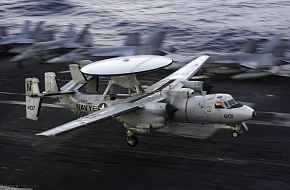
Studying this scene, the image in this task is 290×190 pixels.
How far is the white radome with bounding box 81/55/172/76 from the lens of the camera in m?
27.1

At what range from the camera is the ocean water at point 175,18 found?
78562 mm

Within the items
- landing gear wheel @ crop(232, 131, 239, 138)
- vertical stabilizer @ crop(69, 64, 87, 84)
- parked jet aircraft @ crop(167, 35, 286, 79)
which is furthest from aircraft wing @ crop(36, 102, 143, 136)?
parked jet aircraft @ crop(167, 35, 286, 79)

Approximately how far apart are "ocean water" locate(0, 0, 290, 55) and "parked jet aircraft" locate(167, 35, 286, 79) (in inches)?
743

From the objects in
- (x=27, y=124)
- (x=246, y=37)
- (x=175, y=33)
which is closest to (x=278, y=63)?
(x=27, y=124)

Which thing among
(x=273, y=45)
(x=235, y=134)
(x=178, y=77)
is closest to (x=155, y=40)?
(x=273, y=45)

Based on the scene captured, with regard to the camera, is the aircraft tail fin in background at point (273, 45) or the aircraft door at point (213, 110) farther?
the aircraft tail fin in background at point (273, 45)

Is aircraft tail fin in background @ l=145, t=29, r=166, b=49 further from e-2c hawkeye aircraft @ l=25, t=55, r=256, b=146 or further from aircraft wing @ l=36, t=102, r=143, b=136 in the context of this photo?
aircraft wing @ l=36, t=102, r=143, b=136

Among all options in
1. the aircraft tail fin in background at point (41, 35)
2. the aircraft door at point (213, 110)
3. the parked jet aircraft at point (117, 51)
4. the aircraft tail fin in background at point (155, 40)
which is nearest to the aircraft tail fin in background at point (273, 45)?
Result: the parked jet aircraft at point (117, 51)

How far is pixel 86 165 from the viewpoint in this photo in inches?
1076

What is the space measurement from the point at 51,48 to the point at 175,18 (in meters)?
46.7

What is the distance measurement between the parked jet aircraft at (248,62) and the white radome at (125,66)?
1989 centimetres

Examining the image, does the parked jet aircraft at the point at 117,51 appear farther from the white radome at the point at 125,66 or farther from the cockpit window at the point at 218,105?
the cockpit window at the point at 218,105

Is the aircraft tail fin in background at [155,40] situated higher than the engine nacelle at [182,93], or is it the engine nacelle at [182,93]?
the engine nacelle at [182,93]

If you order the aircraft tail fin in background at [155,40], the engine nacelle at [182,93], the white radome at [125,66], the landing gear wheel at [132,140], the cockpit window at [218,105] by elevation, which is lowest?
the landing gear wheel at [132,140]
